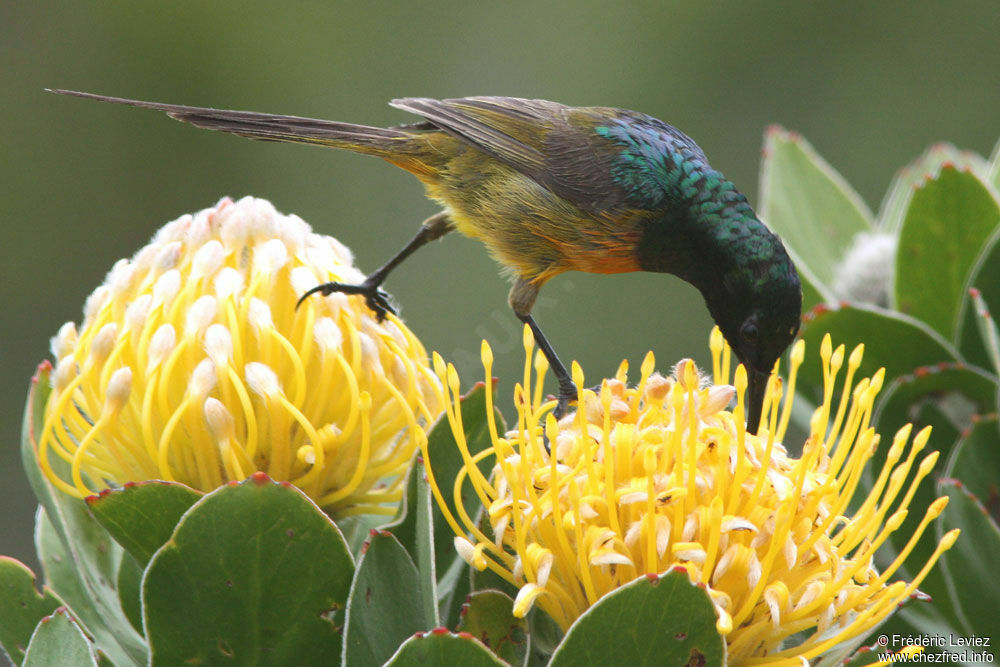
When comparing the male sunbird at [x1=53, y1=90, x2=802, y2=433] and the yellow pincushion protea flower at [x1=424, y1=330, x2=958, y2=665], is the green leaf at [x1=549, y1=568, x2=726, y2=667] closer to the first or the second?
the yellow pincushion protea flower at [x1=424, y1=330, x2=958, y2=665]

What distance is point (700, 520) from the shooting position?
146 centimetres

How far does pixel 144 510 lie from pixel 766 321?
1.29m

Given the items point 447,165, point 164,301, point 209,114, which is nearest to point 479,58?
point 447,165

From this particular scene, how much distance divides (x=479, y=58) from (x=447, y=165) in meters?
5.29

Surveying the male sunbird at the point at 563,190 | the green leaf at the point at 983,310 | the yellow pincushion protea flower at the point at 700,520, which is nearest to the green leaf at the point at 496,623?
the yellow pincushion protea flower at the point at 700,520

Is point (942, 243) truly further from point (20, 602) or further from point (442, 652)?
point (20, 602)

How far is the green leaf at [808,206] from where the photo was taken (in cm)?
253

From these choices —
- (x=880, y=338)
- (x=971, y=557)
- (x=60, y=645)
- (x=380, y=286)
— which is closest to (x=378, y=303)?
(x=380, y=286)

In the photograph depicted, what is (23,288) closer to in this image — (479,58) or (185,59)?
(185,59)

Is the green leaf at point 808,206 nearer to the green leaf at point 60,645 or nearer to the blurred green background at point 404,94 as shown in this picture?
the green leaf at point 60,645

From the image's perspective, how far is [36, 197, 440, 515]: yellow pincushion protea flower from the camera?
5.16ft

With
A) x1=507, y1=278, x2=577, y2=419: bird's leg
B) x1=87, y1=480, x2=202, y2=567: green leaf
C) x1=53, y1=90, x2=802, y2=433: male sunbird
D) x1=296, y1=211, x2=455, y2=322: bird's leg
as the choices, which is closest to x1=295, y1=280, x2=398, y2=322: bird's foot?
x1=296, y1=211, x2=455, y2=322: bird's leg

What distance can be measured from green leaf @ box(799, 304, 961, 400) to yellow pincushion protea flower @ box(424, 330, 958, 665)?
0.48 m

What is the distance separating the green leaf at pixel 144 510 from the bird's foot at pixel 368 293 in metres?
0.36
